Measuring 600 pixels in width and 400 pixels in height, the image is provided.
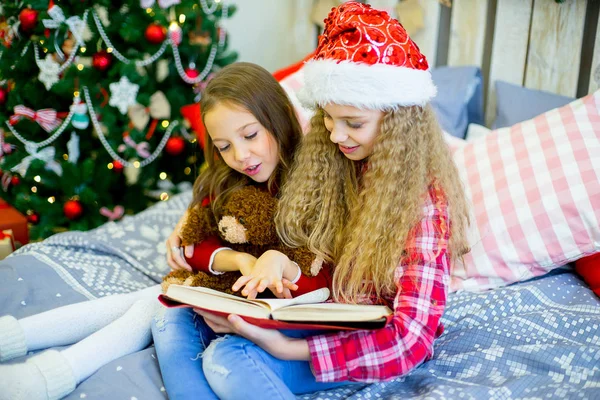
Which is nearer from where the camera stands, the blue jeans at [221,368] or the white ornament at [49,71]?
the blue jeans at [221,368]

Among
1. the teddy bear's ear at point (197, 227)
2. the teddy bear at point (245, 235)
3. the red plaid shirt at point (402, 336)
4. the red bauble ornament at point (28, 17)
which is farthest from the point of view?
the red bauble ornament at point (28, 17)

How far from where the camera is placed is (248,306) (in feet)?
3.24

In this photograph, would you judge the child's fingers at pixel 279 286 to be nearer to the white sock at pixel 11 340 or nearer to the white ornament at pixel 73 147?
the white sock at pixel 11 340

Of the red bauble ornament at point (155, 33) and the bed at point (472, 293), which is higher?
the red bauble ornament at point (155, 33)

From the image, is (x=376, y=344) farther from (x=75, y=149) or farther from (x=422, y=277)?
(x=75, y=149)

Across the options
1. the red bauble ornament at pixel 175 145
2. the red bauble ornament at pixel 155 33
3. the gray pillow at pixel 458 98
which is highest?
the red bauble ornament at pixel 155 33

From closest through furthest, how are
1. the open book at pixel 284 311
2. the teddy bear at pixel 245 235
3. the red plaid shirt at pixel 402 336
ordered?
the open book at pixel 284 311 → the red plaid shirt at pixel 402 336 → the teddy bear at pixel 245 235

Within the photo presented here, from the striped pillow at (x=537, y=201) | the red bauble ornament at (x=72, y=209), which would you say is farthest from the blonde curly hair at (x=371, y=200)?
the red bauble ornament at (x=72, y=209)

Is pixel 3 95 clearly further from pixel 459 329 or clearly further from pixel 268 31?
pixel 459 329

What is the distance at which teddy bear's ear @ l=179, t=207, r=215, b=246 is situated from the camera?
134 cm

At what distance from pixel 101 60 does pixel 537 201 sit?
1.55m

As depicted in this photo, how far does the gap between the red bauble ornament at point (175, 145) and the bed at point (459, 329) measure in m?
0.65

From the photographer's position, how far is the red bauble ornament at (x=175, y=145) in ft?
7.57

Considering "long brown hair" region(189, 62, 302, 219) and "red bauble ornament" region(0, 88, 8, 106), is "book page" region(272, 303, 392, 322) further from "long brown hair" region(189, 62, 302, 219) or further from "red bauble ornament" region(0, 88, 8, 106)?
"red bauble ornament" region(0, 88, 8, 106)
